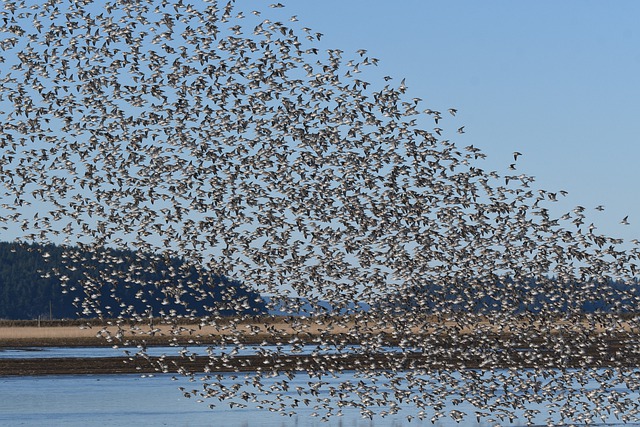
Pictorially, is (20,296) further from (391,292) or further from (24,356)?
(391,292)

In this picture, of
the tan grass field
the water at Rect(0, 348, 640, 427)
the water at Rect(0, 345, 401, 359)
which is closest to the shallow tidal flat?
the tan grass field

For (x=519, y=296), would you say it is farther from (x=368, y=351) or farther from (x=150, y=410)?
(x=150, y=410)

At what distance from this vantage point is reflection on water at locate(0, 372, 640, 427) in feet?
105

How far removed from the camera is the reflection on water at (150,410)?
31.9 metres

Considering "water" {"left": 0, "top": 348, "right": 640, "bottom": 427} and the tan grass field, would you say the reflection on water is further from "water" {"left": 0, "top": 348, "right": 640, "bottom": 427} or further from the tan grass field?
the tan grass field

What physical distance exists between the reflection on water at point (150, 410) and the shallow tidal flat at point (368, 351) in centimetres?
132

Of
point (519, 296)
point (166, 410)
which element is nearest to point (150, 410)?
point (166, 410)

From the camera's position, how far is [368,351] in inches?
1324

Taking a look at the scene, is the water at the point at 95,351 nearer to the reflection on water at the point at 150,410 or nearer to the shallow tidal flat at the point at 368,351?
the shallow tidal flat at the point at 368,351

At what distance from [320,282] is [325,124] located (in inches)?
170

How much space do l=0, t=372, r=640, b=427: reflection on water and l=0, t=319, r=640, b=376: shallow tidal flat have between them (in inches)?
52.1

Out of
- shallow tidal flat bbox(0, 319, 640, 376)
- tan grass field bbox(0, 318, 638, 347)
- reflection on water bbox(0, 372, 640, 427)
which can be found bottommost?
reflection on water bbox(0, 372, 640, 427)

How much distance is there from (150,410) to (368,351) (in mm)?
6557

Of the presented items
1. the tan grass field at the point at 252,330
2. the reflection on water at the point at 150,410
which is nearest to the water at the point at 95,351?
the tan grass field at the point at 252,330
